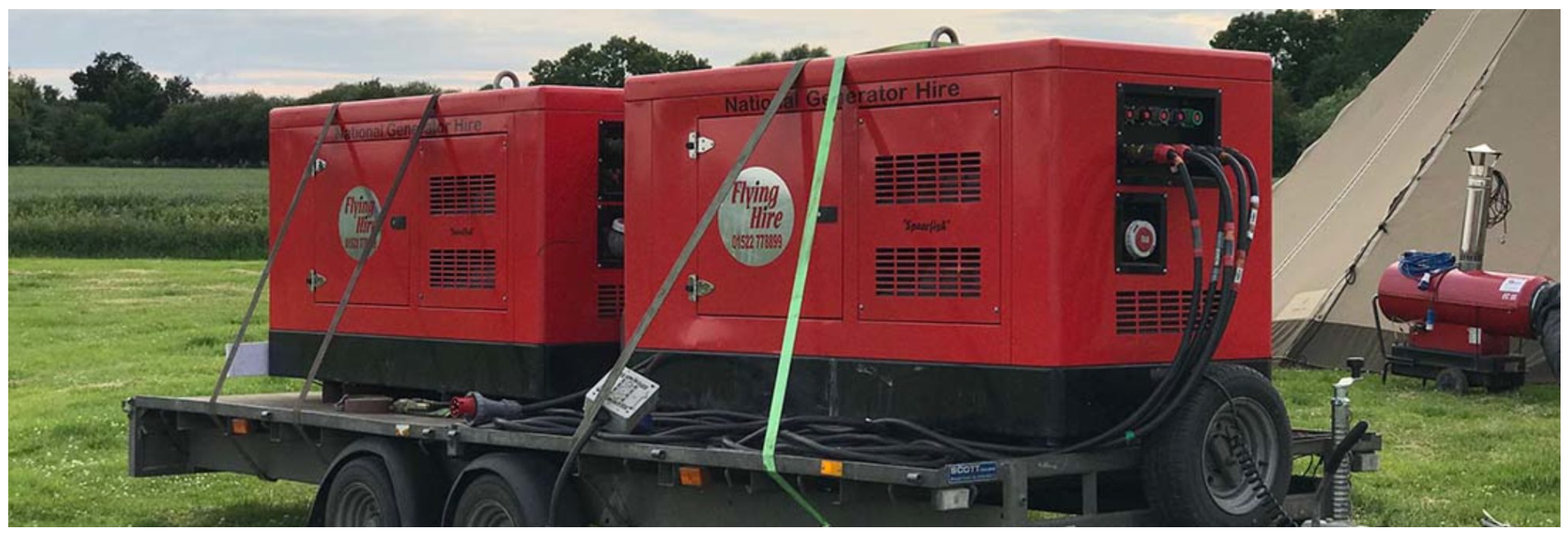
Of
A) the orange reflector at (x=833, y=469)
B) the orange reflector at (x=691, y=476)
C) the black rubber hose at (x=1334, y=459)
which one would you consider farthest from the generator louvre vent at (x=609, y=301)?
the black rubber hose at (x=1334, y=459)

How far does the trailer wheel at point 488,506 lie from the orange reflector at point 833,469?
1959mm

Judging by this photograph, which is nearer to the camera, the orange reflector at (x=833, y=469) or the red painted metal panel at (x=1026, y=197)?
the orange reflector at (x=833, y=469)

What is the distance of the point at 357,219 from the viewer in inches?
468

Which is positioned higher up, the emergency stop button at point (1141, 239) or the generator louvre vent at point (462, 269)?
the emergency stop button at point (1141, 239)

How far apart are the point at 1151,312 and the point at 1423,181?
42.9 feet

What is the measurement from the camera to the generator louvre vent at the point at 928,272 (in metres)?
8.65

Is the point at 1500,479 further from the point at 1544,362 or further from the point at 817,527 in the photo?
the point at 817,527

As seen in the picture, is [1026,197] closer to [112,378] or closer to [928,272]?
[928,272]

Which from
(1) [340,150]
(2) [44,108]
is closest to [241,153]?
(2) [44,108]

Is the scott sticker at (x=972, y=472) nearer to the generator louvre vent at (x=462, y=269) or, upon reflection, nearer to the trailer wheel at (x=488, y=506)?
the trailer wheel at (x=488, y=506)

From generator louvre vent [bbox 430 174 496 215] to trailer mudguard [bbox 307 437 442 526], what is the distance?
129 centimetres

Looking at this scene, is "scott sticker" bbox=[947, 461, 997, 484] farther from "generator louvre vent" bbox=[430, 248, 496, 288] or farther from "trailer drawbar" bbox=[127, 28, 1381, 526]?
"generator louvre vent" bbox=[430, 248, 496, 288]

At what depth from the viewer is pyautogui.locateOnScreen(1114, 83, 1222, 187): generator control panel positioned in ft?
A: 28.0

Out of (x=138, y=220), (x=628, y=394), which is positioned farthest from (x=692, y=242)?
Answer: (x=138, y=220)
